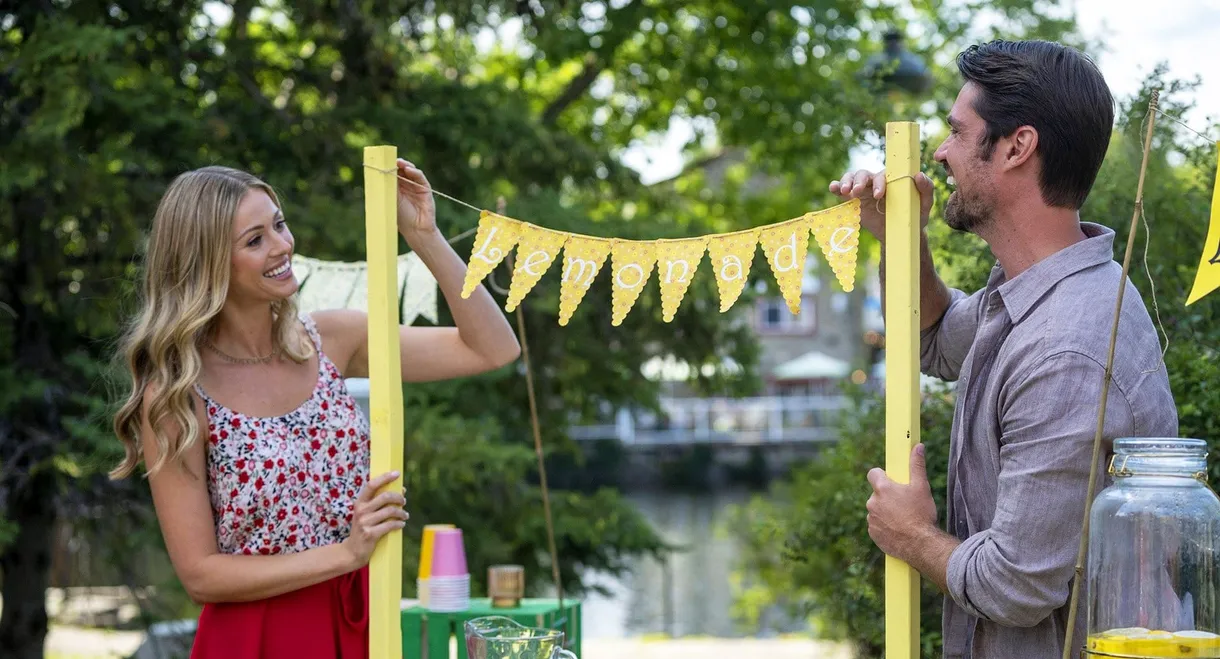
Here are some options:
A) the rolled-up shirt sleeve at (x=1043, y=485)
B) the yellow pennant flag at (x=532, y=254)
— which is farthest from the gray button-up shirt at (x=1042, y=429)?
the yellow pennant flag at (x=532, y=254)

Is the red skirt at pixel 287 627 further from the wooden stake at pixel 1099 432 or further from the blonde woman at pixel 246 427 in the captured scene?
the wooden stake at pixel 1099 432

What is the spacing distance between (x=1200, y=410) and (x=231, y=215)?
219cm

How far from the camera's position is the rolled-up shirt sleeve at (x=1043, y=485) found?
1617 millimetres

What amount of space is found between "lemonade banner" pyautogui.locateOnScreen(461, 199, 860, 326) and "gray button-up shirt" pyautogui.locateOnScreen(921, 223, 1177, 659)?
0.86 feet

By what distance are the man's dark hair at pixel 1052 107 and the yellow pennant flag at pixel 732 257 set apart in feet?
1.25

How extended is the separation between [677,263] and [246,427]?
889mm

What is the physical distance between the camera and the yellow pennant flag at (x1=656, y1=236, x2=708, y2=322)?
1.96m

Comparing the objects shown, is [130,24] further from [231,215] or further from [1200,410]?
[1200,410]

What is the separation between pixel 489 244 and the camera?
2072mm

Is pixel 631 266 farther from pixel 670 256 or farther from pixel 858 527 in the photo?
pixel 858 527

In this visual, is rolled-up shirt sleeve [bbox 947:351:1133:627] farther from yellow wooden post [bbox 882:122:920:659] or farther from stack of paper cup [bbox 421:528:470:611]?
stack of paper cup [bbox 421:528:470:611]

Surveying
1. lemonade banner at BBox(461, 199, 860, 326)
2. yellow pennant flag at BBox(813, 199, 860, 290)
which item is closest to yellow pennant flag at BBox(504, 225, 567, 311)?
lemonade banner at BBox(461, 199, 860, 326)

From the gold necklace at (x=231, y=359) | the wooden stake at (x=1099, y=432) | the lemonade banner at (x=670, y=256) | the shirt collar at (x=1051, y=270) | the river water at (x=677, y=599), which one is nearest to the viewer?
the wooden stake at (x=1099, y=432)

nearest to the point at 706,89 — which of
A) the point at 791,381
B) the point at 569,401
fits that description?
the point at 569,401
